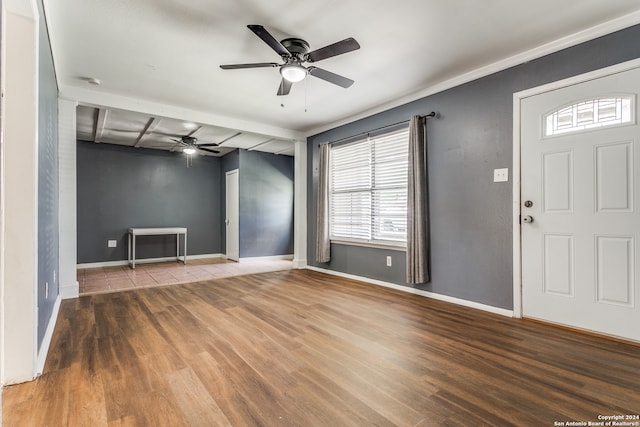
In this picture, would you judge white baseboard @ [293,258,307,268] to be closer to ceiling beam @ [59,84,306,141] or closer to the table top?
ceiling beam @ [59,84,306,141]

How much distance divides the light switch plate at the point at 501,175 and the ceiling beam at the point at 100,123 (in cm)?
484

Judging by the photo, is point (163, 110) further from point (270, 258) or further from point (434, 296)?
point (434, 296)

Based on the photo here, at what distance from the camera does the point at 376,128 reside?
461cm

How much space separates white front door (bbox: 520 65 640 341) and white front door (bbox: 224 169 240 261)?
5422 millimetres

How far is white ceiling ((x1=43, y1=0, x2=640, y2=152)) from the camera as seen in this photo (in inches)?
97.0

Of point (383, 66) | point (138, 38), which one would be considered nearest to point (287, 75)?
point (383, 66)

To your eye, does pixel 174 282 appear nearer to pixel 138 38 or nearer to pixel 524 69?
pixel 138 38

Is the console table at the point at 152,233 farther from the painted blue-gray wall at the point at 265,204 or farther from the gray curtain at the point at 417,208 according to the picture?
the gray curtain at the point at 417,208

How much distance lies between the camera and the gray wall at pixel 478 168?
117 inches

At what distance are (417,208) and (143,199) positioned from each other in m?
5.84

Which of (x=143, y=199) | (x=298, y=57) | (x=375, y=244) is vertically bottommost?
(x=375, y=244)

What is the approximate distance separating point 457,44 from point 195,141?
475 centimetres

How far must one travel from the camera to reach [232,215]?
23.8 ft

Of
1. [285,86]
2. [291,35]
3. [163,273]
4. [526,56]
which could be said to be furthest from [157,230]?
[526,56]
